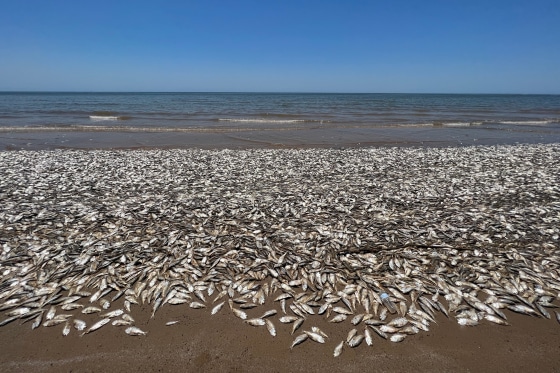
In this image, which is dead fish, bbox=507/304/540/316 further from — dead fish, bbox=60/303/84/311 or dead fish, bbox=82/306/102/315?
dead fish, bbox=60/303/84/311

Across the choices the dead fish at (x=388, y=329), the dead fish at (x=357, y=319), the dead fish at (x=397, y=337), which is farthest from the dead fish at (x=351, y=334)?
the dead fish at (x=397, y=337)

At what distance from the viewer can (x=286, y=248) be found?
248 inches

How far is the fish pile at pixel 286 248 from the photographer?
469 cm

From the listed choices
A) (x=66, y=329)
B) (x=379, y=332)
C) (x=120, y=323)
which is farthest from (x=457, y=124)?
(x=66, y=329)

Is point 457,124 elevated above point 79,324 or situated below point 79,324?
above

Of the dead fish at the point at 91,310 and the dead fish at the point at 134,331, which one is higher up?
the dead fish at the point at 91,310

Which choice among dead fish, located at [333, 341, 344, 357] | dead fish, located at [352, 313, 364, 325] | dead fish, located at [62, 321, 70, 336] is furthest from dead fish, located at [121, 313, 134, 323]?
dead fish, located at [352, 313, 364, 325]

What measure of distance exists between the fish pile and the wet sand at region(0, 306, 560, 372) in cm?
16

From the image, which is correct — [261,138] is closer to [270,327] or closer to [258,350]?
[270,327]

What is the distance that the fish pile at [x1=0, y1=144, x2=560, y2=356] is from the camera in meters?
4.69

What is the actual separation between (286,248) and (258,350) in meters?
2.42

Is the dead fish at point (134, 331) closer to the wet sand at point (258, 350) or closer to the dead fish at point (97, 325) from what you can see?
the wet sand at point (258, 350)

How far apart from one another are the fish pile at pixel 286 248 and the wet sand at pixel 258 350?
157mm

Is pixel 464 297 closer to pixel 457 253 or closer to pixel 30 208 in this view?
pixel 457 253
